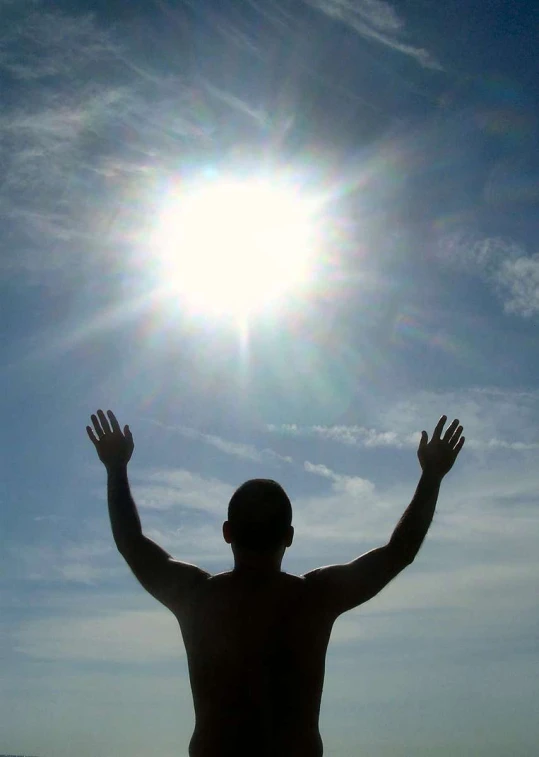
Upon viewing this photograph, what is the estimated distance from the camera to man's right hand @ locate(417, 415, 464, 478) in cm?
573

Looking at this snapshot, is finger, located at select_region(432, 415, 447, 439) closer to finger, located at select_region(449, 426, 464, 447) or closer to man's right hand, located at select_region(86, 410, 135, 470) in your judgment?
finger, located at select_region(449, 426, 464, 447)

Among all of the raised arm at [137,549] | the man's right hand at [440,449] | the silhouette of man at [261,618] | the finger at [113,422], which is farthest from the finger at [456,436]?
the finger at [113,422]

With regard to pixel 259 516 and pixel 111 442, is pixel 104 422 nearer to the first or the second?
pixel 111 442

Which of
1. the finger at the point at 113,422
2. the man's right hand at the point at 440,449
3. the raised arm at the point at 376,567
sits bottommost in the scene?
the raised arm at the point at 376,567

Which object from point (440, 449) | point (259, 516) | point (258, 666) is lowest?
point (258, 666)

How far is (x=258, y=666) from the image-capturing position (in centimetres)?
466

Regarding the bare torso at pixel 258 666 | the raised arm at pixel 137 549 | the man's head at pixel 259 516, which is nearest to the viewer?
the bare torso at pixel 258 666

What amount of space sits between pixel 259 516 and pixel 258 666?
0.88 metres

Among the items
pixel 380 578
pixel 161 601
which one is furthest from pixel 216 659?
pixel 380 578

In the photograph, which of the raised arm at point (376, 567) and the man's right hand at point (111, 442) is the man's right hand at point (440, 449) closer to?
the raised arm at point (376, 567)

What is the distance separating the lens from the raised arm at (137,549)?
199 inches

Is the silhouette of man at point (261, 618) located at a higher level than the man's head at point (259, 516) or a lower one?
lower

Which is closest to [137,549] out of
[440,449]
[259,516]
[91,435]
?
[259,516]

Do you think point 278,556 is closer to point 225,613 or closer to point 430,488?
point 225,613
